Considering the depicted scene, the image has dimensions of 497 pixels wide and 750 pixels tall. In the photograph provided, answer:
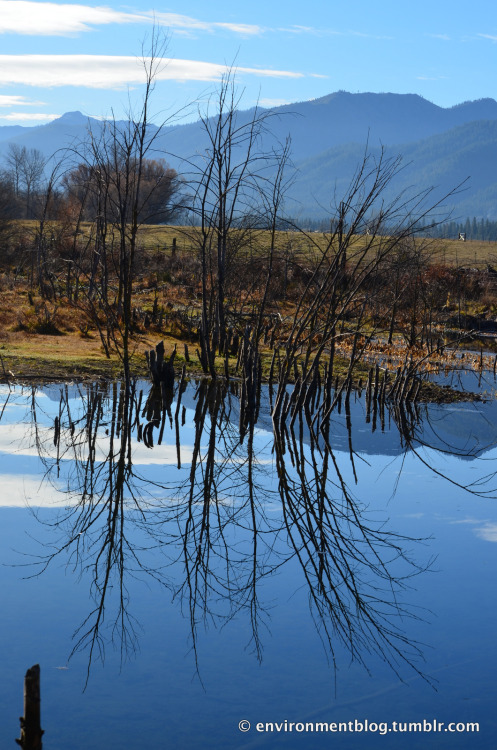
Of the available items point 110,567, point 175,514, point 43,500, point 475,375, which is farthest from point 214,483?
point 475,375

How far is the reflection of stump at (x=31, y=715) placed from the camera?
4402mm

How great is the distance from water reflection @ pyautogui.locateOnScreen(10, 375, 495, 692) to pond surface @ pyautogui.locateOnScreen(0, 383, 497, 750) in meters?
0.03

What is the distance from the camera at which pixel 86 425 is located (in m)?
13.7

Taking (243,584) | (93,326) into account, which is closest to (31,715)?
(243,584)

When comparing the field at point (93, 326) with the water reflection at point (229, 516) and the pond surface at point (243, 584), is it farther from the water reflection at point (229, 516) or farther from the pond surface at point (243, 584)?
the pond surface at point (243, 584)

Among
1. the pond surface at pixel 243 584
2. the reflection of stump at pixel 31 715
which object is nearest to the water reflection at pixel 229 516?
the pond surface at pixel 243 584

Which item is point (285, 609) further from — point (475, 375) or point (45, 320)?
point (45, 320)

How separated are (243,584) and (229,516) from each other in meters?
2.05

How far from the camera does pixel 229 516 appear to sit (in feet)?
31.9

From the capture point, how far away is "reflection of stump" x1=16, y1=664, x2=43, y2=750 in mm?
4402

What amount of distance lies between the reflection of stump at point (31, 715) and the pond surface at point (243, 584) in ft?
0.65

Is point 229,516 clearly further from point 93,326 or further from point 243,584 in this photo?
point 93,326

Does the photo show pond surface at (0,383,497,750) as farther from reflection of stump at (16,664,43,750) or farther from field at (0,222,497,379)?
field at (0,222,497,379)

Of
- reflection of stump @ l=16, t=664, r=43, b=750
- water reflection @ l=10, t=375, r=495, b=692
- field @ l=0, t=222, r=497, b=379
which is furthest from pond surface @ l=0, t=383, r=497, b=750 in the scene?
field @ l=0, t=222, r=497, b=379
